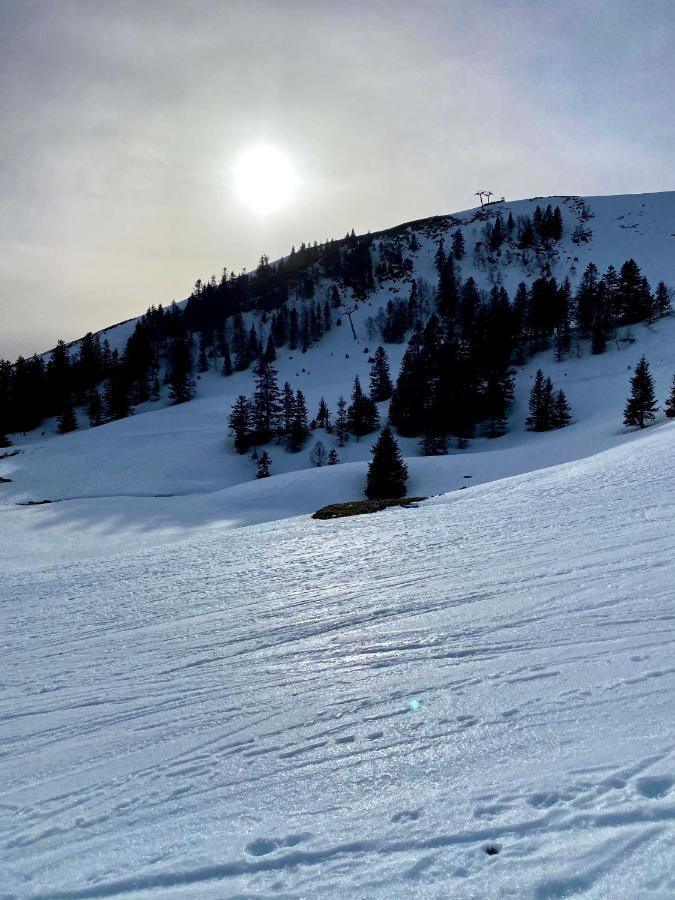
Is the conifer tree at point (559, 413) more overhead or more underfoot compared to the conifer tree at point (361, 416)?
more underfoot

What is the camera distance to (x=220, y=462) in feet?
175

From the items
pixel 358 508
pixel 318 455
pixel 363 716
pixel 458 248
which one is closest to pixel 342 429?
pixel 318 455

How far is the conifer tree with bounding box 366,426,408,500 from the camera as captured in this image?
3709cm

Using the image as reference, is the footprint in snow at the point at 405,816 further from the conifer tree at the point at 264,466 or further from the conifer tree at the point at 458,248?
the conifer tree at the point at 458,248

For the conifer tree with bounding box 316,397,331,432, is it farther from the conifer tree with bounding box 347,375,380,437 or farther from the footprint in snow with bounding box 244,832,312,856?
the footprint in snow with bounding box 244,832,312,856

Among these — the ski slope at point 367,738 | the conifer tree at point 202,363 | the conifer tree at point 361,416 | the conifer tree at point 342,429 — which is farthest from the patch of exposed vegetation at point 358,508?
the conifer tree at point 202,363

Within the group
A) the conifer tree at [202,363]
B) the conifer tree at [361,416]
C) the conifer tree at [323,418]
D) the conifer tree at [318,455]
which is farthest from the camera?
the conifer tree at [202,363]

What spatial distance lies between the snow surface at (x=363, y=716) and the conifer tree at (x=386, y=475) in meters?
22.3

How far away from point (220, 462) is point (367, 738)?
166 feet

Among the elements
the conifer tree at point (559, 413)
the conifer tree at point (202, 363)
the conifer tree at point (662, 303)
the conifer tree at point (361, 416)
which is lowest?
the conifer tree at point (559, 413)

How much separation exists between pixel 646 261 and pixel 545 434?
254 ft

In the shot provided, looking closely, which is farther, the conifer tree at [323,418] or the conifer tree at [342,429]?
the conifer tree at [323,418]

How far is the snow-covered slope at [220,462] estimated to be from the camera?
29344mm

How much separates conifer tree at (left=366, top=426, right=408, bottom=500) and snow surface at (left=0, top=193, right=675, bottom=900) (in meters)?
22.3
